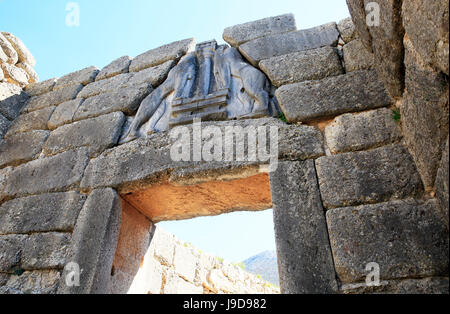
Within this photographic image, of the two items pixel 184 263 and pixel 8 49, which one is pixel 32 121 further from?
pixel 184 263

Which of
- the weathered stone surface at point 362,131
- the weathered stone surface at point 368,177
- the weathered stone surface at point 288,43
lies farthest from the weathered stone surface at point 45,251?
the weathered stone surface at point 288,43

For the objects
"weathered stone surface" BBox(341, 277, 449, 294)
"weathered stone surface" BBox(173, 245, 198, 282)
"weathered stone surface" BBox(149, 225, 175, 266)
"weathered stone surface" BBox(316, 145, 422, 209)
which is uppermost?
"weathered stone surface" BBox(316, 145, 422, 209)

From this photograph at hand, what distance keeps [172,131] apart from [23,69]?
10.3 feet

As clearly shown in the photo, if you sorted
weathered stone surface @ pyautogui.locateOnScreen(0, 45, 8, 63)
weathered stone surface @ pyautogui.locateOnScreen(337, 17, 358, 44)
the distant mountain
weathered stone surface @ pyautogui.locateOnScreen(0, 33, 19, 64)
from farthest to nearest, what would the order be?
the distant mountain, weathered stone surface @ pyautogui.locateOnScreen(0, 33, 19, 64), weathered stone surface @ pyautogui.locateOnScreen(0, 45, 8, 63), weathered stone surface @ pyautogui.locateOnScreen(337, 17, 358, 44)

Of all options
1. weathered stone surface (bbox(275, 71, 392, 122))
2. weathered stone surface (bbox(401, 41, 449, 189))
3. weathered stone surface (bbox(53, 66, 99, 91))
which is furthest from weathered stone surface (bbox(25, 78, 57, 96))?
weathered stone surface (bbox(401, 41, 449, 189))

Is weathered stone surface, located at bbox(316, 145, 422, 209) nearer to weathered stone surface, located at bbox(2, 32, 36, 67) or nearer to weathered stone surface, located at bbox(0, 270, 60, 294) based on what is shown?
weathered stone surface, located at bbox(0, 270, 60, 294)

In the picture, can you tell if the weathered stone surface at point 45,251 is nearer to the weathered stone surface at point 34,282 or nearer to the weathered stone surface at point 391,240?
the weathered stone surface at point 34,282

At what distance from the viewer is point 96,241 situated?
Result: 2.54 m

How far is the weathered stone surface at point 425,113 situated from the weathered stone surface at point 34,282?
2682 millimetres

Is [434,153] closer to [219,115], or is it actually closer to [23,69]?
[219,115]

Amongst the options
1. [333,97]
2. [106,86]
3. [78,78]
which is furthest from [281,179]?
[78,78]

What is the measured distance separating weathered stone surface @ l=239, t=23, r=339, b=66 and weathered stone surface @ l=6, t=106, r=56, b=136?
8.04 ft

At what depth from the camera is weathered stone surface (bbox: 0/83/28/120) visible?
4148 millimetres
